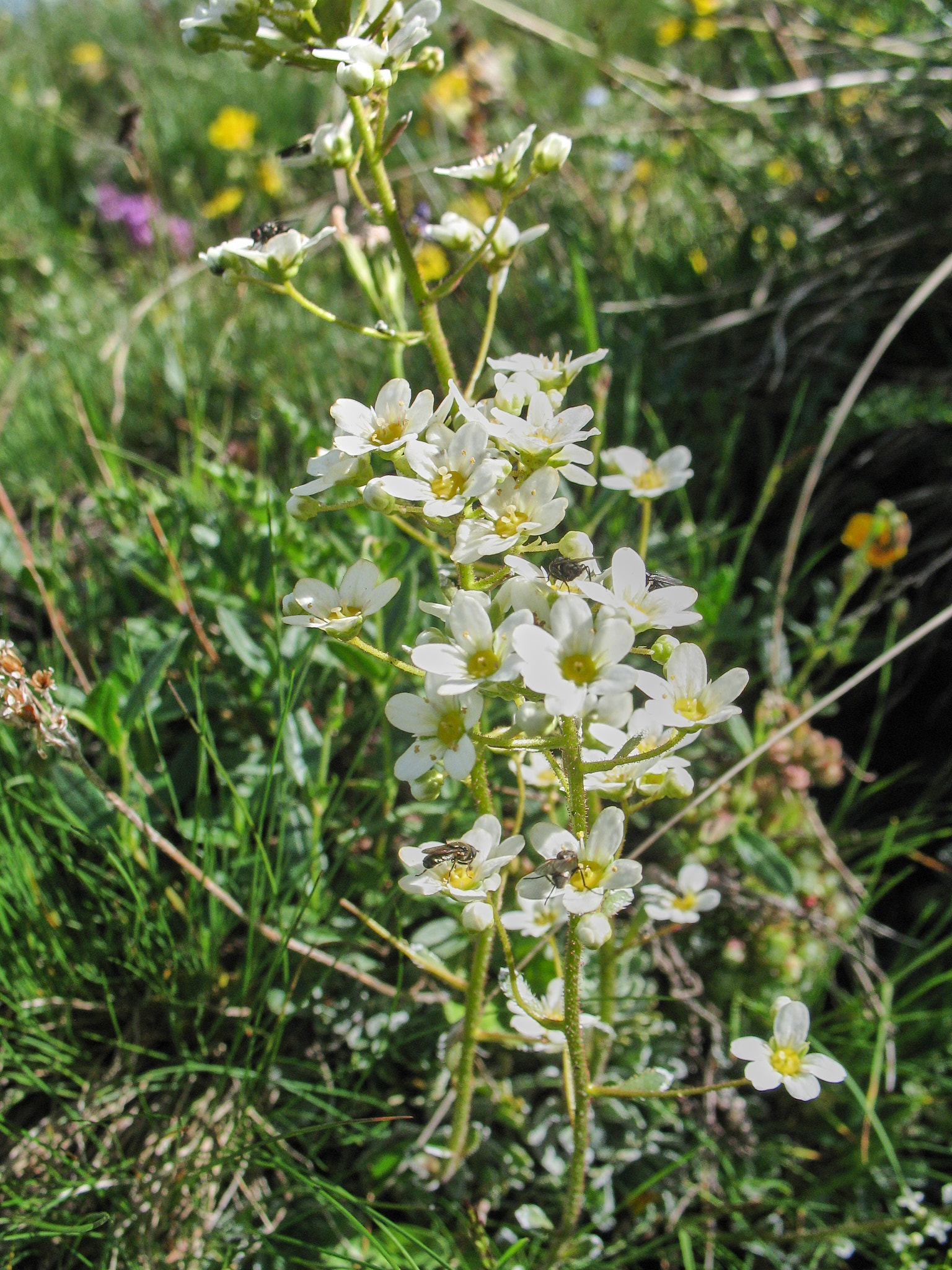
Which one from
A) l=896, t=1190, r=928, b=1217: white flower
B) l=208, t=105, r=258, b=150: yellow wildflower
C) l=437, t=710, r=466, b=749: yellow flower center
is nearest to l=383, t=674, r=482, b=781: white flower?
l=437, t=710, r=466, b=749: yellow flower center

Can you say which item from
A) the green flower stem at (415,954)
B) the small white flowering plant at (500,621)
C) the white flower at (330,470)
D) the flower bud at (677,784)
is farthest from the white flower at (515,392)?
the green flower stem at (415,954)

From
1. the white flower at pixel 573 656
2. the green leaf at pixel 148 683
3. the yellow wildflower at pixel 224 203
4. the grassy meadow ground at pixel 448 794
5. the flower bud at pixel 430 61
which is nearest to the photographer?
the white flower at pixel 573 656

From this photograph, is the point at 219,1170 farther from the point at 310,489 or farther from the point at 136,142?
the point at 136,142

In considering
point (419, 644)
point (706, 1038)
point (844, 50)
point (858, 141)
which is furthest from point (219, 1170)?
point (844, 50)

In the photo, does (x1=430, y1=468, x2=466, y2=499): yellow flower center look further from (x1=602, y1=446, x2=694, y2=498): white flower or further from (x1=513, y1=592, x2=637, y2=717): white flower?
(x1=602, y1=446, x2=694, y2=498): white flower

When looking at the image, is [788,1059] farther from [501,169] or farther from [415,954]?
[501,169]

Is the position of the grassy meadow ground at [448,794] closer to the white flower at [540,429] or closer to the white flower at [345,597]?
the white flower at [345,597]

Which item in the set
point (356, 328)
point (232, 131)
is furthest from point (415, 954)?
point (232, 131)
